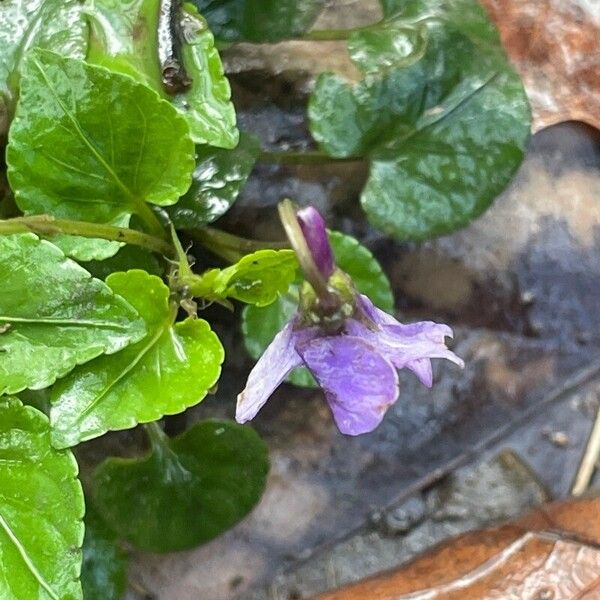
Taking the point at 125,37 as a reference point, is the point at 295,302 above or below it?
below

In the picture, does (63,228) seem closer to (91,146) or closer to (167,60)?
(91,146)

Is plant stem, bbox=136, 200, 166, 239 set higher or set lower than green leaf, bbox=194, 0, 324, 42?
lower

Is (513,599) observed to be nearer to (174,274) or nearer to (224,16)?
(174,274)

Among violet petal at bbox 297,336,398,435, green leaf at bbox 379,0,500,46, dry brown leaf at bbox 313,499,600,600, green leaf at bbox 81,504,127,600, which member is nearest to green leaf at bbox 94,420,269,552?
green leaf at bbox 81,504,127,600

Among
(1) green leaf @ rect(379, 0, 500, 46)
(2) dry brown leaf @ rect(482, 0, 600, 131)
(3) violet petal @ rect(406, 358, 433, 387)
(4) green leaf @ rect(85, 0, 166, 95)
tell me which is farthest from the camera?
(2) dry brown leaf @ rect(482, 0, 600, 131)

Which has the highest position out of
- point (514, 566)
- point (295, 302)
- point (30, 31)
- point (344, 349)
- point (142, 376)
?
point (30, 31)

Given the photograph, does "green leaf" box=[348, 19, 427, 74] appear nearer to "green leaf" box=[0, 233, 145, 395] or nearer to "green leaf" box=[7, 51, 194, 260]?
"green leaf" box=[7, 51, 194, 260]

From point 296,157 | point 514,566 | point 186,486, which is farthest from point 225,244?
point 514,566
